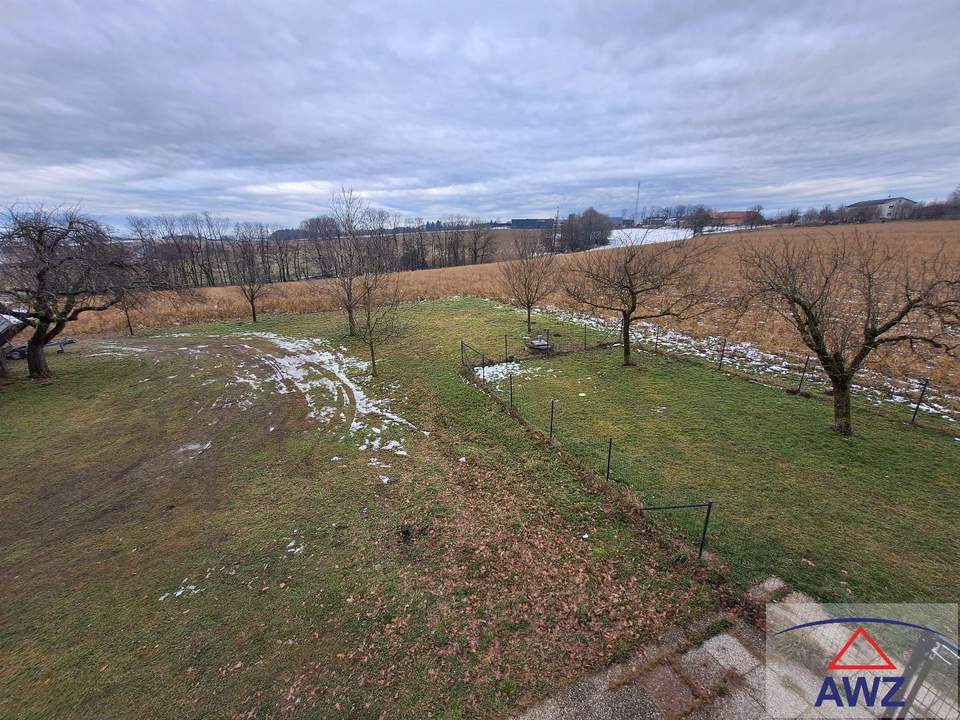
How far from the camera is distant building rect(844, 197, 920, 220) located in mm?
86000

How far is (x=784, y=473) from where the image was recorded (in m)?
8.07

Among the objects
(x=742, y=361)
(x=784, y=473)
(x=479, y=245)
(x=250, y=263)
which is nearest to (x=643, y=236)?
(x=742, y=361)

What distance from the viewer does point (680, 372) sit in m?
14.0

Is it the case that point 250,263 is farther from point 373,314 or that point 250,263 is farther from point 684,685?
point 684,685

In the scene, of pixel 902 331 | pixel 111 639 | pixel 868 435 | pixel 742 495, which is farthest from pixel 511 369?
pixel 902 331

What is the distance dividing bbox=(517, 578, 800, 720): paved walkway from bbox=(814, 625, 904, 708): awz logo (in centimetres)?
31

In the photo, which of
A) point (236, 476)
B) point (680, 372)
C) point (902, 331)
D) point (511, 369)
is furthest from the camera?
point (902, 331)

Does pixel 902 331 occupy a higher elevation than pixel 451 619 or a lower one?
higher

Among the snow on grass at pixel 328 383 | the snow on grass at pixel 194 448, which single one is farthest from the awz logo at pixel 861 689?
the snow on grass at pixel 194 448

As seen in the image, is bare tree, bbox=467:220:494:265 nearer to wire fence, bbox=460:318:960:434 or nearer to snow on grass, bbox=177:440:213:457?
wire fence, bbox=460:318:960:434

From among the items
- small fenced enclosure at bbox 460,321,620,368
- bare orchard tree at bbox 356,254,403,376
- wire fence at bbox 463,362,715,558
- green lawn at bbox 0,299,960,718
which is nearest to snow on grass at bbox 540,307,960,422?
small fenced enclosure at bbox 460,321,620,368

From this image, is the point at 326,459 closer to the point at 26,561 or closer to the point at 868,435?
the point at 26,561

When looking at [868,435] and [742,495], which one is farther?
[868,435]

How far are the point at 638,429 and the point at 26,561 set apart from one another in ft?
42.4
